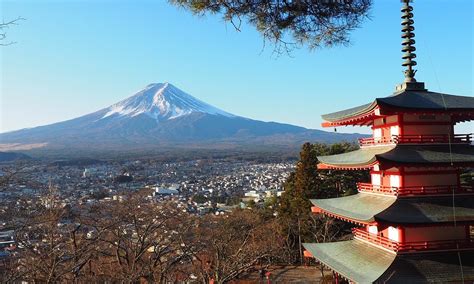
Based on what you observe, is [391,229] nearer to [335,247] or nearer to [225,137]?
[335,247]

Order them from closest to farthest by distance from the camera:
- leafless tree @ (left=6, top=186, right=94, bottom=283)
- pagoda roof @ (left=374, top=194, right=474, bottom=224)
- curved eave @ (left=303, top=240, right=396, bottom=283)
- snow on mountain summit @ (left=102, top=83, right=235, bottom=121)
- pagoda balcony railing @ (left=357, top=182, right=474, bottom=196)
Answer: pagoda roof @ (left=374, top=194, right=474, bottom=224), curved eave @ (left=303, top=240, right=396, bottom=283), leafless tree @ (left=6, top=186, right=94, bottom=283), pagoda balcony railing @ (left=357, top=182, right=474, bottom=196), snow on mountain summit @ (left=102, top=83, right=235, bottom=121)

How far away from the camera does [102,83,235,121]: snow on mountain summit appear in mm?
148500

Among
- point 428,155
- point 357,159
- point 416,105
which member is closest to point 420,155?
point 428,155

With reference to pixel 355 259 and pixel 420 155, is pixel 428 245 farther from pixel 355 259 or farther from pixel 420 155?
pixel 420 155

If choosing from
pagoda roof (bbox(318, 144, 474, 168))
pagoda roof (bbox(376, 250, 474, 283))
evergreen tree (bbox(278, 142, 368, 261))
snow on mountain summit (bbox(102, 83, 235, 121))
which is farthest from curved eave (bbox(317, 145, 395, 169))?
snow on mountain summit (bbox(102, 83, 235, 121))

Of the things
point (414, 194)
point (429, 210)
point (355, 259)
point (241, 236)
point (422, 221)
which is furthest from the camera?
point (241, 236)

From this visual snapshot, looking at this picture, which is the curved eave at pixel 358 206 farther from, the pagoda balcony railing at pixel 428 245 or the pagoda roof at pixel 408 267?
the pagoda roof at pixel 408 267

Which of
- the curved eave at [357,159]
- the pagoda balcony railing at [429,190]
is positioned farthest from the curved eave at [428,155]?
the pagoda balcony railing at [429,190]

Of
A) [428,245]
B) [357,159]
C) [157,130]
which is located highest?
[157,130]

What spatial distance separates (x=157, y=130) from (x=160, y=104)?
23.1 meters

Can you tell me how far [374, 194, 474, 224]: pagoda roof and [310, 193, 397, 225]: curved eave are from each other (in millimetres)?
237

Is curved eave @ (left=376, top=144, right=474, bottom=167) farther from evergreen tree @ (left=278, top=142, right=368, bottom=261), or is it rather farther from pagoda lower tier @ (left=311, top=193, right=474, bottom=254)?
evergreen tree @ (left=278, top=142, right=368, bottom=261)

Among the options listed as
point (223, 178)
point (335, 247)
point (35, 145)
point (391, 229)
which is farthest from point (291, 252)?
Result: point (35, 145)

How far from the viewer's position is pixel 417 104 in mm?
10344
